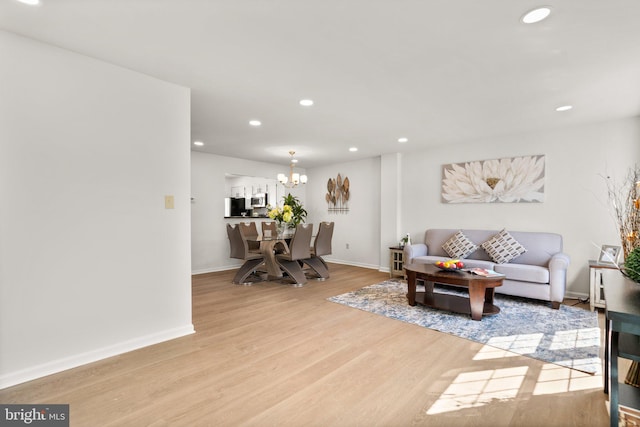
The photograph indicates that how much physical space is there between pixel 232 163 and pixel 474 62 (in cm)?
507

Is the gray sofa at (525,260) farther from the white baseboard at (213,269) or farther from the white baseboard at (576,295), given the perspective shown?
the white baseboard at (213,269)

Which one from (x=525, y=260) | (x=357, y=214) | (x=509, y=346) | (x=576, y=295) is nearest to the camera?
(x=509, y=346)

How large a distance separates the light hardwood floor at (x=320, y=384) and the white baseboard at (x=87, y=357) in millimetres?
64

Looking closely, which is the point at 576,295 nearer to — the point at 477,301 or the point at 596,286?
the point at 596,286

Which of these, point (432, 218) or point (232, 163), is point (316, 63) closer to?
point (432, 218)

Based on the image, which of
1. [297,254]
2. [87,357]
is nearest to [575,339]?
[297,254]

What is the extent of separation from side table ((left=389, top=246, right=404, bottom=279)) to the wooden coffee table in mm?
1336

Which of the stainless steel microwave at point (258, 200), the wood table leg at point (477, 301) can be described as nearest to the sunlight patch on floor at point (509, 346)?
the wood table leg at point (477, 301)

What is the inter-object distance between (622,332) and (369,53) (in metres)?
2.24

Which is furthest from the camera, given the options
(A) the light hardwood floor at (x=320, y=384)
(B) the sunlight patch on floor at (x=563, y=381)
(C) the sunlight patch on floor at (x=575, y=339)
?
(C) the sunlight patch on floor at (x=575, y=339)

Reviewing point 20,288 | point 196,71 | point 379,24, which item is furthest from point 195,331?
point 379,24

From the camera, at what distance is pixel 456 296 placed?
3.97 m

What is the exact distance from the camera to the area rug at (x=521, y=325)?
246 cm

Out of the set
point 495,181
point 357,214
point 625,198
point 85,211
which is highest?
point 495,181
